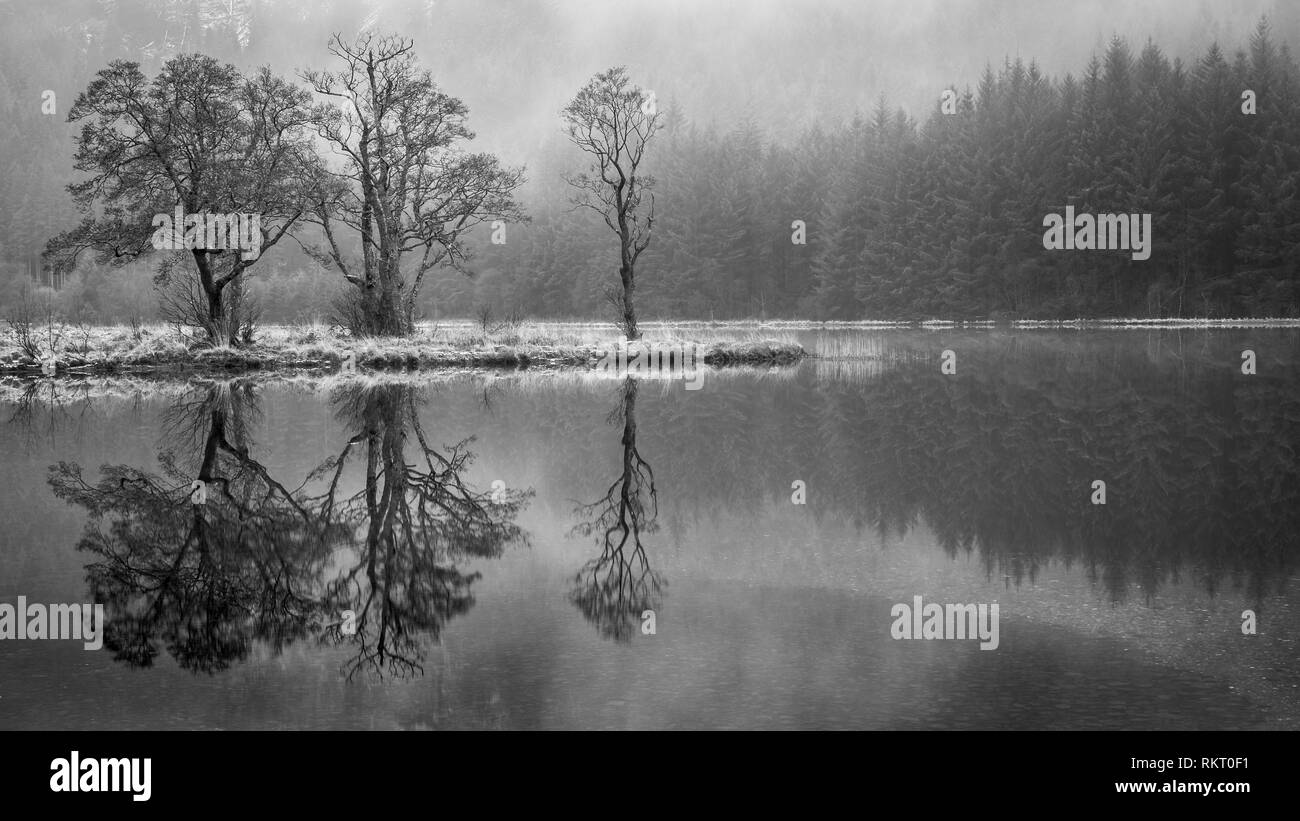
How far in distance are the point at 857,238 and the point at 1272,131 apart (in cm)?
2964

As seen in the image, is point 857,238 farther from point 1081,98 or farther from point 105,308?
point 105,308

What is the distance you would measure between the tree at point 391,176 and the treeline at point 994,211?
4554cm

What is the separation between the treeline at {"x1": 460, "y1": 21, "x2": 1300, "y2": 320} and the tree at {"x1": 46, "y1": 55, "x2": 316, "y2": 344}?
5149 cm

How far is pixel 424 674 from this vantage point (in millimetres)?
5898

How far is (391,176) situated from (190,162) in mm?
6400

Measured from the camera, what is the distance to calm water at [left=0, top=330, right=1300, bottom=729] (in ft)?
18.3

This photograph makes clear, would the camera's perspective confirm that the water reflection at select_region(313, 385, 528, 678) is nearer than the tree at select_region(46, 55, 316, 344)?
Yes

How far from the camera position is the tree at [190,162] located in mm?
35250

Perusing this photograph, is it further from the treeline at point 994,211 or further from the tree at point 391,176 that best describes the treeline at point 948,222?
the tree at point 391,176

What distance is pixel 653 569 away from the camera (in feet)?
27.9
